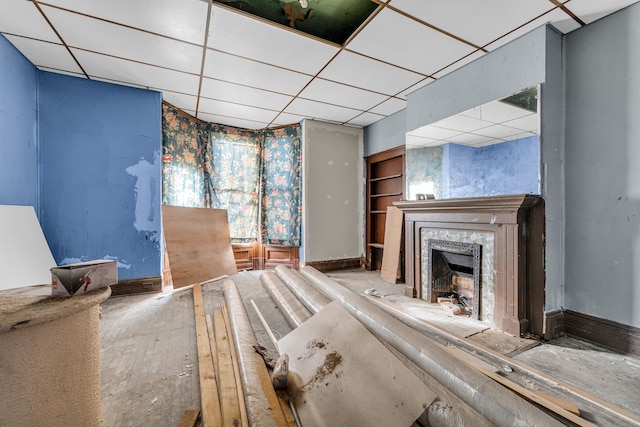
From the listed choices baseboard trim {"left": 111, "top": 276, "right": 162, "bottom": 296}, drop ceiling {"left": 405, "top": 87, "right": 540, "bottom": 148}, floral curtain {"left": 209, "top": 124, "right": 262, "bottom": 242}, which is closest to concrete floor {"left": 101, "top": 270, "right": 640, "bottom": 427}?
baseboard trim {"left": 111, "top": 276, "right": 162, "bottom": 296}

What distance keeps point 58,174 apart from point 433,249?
448cm

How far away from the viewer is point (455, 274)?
3.03m

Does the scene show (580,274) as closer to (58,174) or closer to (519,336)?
(519,336)

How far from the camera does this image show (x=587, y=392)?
154 cm

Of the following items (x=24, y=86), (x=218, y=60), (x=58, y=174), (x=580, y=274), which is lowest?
(x=580, y=274)

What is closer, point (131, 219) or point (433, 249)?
point (433, 249)

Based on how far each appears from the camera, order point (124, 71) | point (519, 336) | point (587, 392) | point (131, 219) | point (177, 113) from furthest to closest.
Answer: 1. point (177, 113)
2. point (131, 219)
3. point (124, 71)
4. point (519, 336)
5. point (587, 392)

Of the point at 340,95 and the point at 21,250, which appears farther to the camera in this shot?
the point at 340,95

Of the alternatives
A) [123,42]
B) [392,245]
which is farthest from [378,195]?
[123,42]

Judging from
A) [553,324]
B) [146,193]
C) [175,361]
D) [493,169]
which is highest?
[493,169]

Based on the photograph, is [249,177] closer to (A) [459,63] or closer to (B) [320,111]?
(B) [320,111]

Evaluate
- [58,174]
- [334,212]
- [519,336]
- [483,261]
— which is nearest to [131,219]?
[58,174]

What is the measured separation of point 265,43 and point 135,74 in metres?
1.75

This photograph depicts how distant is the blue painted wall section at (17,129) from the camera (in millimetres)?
2398
